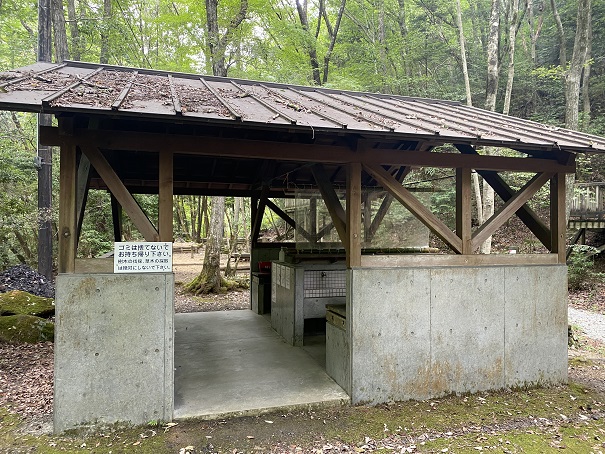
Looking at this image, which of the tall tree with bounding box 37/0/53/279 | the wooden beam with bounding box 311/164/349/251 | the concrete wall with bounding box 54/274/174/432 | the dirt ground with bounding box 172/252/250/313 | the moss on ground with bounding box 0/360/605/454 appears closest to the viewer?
the moss on ground with bounding box 0/360/605/454

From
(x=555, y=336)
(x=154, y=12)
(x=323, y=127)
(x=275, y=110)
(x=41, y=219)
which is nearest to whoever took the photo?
(x=323, y=127)

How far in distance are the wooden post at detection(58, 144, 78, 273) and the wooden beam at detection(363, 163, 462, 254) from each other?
278 centimetres

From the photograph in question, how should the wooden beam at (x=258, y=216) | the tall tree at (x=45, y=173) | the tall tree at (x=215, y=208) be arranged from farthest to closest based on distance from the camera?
1. the tall tree at (x=215, y=208)
2. the tall tree at (x=45, y=173)
3. the wooden beam at (x=258, y=216)

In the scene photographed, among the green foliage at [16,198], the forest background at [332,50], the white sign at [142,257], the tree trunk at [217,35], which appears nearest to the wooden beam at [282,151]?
the white sign at [142,257]

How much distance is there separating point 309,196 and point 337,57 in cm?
1157

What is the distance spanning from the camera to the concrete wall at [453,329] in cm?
395

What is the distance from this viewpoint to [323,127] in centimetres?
323

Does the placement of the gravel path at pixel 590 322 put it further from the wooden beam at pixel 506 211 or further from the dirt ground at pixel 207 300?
the dirt ground at pixel 207 300

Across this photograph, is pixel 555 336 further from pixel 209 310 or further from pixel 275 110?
pixel 209 310

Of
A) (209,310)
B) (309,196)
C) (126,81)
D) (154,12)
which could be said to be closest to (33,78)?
(126,81)

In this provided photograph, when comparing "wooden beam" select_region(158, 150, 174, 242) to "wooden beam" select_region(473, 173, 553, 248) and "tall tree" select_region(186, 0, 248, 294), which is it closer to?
"wooden beam" select_region(473, 173, 553, 248)

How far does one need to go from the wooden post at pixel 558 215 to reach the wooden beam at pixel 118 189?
4.58m

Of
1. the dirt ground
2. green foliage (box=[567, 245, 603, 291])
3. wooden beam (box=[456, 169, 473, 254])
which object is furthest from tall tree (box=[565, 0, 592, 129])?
the dirt ground

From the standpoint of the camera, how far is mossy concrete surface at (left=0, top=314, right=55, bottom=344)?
5.82 meters
